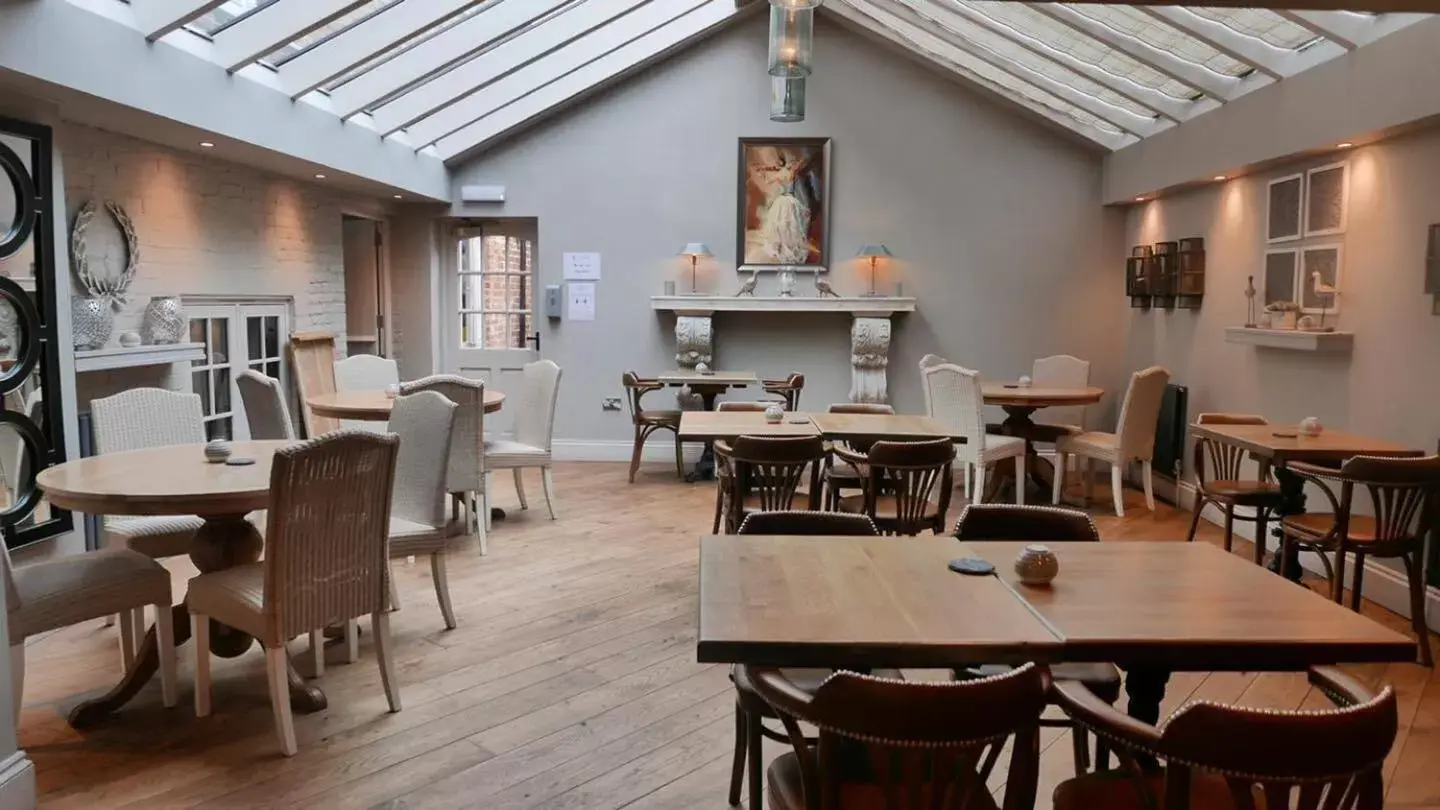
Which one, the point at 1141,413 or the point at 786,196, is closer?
the point at 1141,413

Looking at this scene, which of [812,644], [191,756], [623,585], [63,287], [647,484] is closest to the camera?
[812,644]

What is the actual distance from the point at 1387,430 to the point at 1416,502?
0.95m

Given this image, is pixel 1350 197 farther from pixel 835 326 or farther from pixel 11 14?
pixel 11 14

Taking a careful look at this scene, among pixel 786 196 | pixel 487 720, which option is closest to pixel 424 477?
pixel 487 720

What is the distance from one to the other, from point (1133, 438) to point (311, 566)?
5269mm

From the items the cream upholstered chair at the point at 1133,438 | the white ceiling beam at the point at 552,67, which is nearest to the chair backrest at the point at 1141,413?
the cream upholstered chair at the point at 1133,438

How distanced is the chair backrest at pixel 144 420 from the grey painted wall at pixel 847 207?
4.17 meters

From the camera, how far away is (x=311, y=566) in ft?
9.59

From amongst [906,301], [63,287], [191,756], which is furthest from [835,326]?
[191,756]

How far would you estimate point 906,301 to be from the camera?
778cm

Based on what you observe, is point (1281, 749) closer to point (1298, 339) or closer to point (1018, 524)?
point (1018, 524)

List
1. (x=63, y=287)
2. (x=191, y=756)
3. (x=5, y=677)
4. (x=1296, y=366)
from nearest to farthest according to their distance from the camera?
1. (x=5, y=677)
2. (x=191, y=756)
3. (x=63, y=287)
4. (x=1296, y=366)

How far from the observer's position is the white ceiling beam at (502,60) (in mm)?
6484

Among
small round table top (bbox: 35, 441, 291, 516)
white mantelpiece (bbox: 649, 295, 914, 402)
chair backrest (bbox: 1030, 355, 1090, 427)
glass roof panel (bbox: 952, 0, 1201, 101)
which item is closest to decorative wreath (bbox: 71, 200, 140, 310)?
small round table top (bbox: 35, 441, 291, 516)
